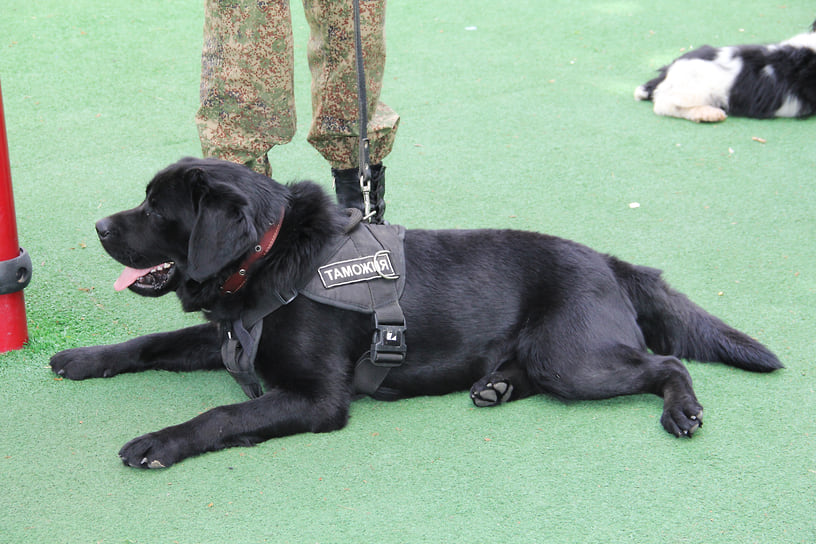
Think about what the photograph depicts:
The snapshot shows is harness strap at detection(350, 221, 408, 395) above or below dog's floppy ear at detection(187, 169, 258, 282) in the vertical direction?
below

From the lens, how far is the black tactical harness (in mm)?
2576

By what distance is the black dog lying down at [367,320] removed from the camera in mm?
2484

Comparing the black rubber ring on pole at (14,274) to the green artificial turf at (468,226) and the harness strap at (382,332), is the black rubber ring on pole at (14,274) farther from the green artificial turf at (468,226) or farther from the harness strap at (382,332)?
the harness strap at (382,332)

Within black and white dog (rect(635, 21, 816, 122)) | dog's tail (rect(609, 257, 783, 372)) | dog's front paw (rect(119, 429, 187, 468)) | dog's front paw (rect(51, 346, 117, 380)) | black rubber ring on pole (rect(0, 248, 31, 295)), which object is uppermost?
black and white dog (rect(635, 21, 816, 122))

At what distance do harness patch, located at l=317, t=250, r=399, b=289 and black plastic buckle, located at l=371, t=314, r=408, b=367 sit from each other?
5.3 inches

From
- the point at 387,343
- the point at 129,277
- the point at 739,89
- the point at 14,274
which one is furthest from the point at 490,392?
the point at 739,89

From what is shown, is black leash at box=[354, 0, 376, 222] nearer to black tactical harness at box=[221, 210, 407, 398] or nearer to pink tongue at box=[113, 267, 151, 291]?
black tactical harness at box=[221, 210, 407, 398]

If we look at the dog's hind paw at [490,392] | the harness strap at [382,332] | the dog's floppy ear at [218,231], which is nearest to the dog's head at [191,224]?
the dog's floppy ear at [218,231]

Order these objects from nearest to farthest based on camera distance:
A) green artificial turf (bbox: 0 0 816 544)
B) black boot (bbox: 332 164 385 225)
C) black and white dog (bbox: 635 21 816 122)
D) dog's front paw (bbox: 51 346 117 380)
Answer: green artificial turf (bbox: 0 0 816 544) → dog's front paw (bbox: 51 346 117 380) → black boot (bbox: 332 164 385 225) → black and white dog (bbox: 635 21 816 122)

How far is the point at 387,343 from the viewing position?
261 centimetres

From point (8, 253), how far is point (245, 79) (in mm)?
1025

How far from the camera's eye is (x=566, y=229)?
3.93 m

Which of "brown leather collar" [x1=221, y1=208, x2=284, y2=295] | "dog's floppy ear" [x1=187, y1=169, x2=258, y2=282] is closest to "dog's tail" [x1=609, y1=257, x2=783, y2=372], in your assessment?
"brown leather collar" [x1=221, y1=208, x2=284, y2=295]

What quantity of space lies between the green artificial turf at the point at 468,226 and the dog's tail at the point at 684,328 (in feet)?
0.24
